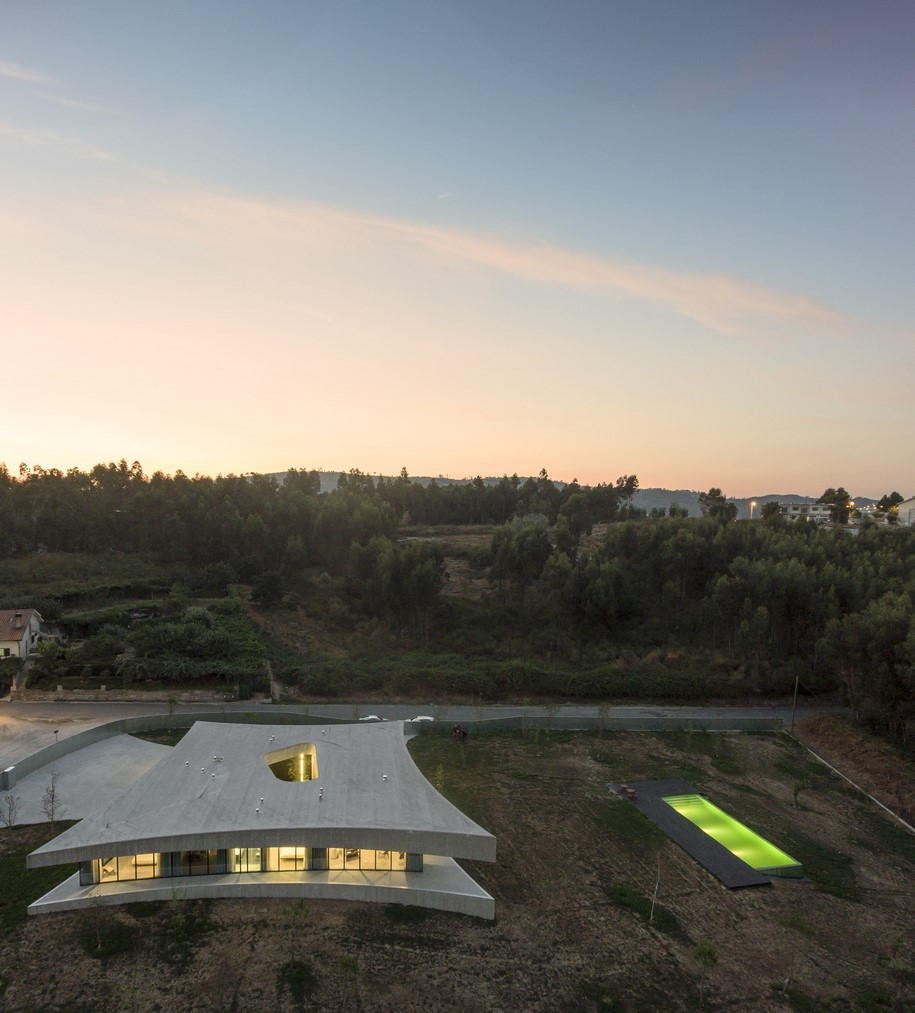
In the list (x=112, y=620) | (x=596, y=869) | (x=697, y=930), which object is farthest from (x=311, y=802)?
(x=112, y=620)

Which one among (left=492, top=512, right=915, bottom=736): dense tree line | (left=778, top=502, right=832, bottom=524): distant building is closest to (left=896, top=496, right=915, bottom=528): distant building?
(left=778, top=502, right=832, bottom=524): distant building

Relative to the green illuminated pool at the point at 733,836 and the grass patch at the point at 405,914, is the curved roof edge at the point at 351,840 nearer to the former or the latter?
the grass patch at the point at 405,914

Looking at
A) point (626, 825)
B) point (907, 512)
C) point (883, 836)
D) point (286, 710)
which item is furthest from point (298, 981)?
point (907, 512)

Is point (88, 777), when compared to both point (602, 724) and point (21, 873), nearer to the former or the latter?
point (21, 873)

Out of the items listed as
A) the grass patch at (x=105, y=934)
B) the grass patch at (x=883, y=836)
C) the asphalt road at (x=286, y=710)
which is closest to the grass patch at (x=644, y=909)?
the grass patch at (x=883, y=836)

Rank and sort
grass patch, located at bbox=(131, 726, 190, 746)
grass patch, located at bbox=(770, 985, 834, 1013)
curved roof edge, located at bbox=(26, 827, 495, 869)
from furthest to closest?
grass patch, located at bbox=(131, 726, 190, 746) → curved roof edge, located at bbox=(26, 827, 495, 869) → grass patch, located at bbox=(770, 985, 834, 1013)

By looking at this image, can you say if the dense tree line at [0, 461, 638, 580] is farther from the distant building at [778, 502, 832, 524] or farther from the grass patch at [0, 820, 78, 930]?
the distant building at [778, 502, 832, 524]

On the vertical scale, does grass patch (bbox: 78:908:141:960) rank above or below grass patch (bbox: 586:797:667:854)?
above
